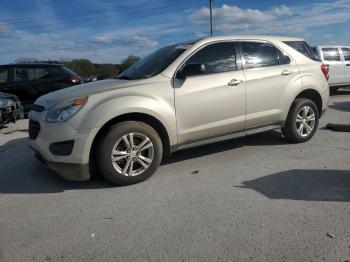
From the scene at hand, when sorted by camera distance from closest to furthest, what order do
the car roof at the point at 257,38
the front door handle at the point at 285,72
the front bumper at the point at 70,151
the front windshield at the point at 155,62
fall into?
the front bumper at the point at 70,151 → the front windshield at the point at 155,62 → the car roof at the point at 257,38 → the front door handle at the point at 285,72

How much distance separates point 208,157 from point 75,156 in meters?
2.12

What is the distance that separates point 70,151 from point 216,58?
94.4 inches

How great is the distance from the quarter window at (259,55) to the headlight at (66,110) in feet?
8.20

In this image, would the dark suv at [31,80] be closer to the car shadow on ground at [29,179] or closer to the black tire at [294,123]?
the car shadow on ground at [29,179]

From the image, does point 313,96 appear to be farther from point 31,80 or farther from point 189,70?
point 31,80

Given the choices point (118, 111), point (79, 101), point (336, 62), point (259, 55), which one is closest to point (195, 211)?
point (118, 111)

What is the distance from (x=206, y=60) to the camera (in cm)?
567

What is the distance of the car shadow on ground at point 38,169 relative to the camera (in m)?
5.08

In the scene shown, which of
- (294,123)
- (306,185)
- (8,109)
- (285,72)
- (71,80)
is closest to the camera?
(306,185)

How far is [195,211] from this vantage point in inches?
160

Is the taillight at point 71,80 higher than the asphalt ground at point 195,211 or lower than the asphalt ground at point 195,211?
higher

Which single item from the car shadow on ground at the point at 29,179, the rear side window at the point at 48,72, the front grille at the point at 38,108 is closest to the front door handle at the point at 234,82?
the car shadow on ground at the point at 29,179

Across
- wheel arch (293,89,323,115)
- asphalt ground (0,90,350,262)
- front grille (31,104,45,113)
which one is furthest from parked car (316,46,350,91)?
front grille (31,104,45,113)

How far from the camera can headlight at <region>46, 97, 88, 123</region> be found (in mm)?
4742
